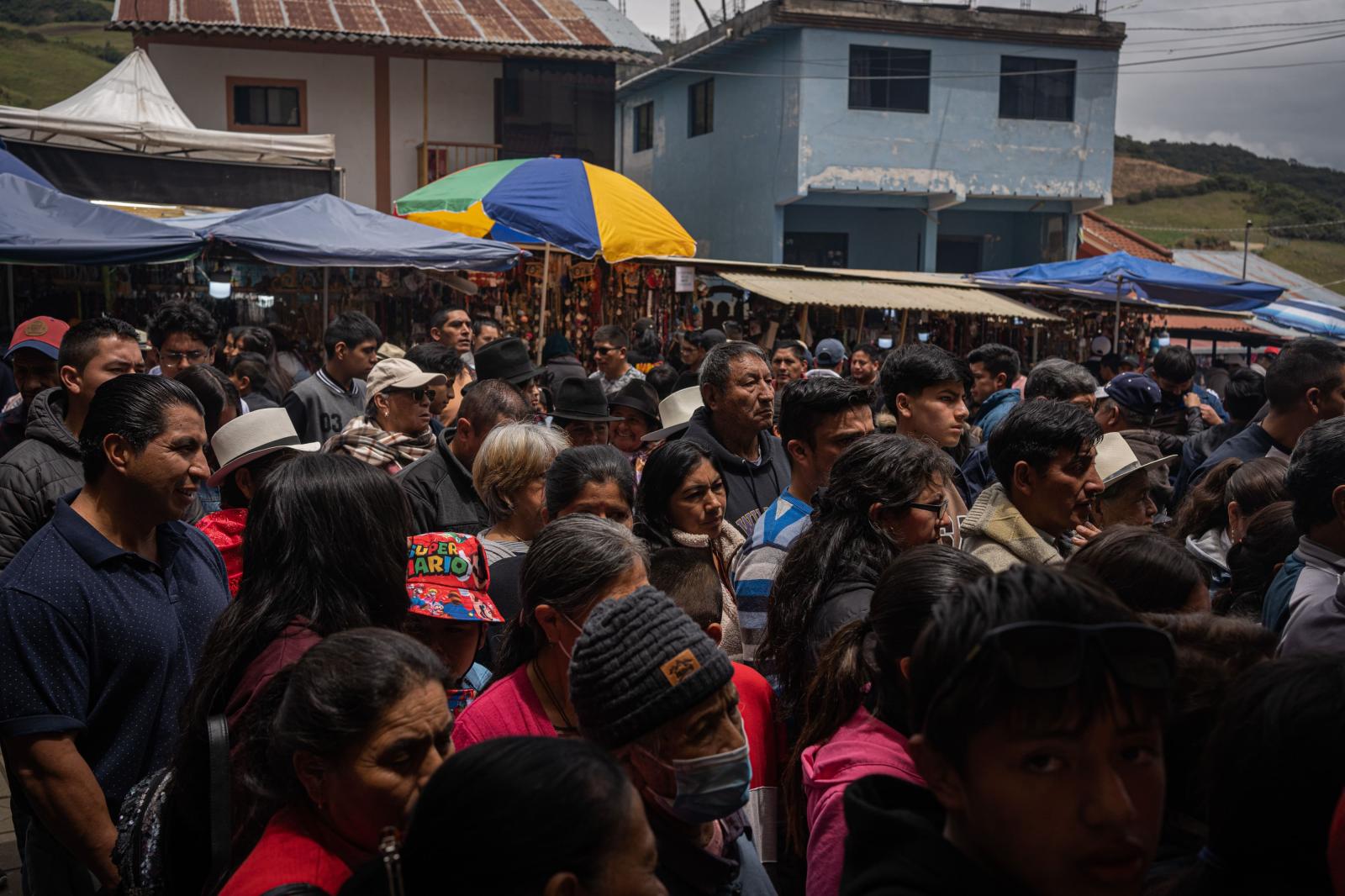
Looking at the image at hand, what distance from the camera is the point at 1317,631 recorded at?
115 inches

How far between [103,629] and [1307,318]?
24423 millimetres

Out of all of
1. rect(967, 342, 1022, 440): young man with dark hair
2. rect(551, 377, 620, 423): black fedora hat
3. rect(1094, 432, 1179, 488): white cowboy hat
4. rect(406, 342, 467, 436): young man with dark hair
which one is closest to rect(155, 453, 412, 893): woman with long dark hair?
rect(1094, 432, 1179, 488): white cowboy hat

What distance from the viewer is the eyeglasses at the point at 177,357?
698 centimetres

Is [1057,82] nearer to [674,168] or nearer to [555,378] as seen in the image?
[674,168]

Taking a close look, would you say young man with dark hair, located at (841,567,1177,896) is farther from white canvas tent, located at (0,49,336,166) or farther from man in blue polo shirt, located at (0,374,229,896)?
white canvas tent, located at (0,49,336,166)

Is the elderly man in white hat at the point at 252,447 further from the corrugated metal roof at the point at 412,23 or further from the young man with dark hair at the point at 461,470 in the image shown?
the corrugated metal roof at the point at 412,23

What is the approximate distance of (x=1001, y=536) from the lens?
3637 mm

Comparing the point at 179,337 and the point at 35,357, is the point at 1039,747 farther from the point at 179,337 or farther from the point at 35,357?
the point at 179,337

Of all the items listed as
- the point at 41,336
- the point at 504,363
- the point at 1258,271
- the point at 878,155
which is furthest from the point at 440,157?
the point at 1258,271

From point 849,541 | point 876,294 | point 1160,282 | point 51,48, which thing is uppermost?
point 51,48

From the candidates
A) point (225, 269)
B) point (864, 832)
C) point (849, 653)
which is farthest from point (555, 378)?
point (864, 832)

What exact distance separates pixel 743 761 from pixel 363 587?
103 centimetres

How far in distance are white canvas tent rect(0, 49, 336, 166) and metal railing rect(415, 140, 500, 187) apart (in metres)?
6.45

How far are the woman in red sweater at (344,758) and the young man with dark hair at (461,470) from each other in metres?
2.47
